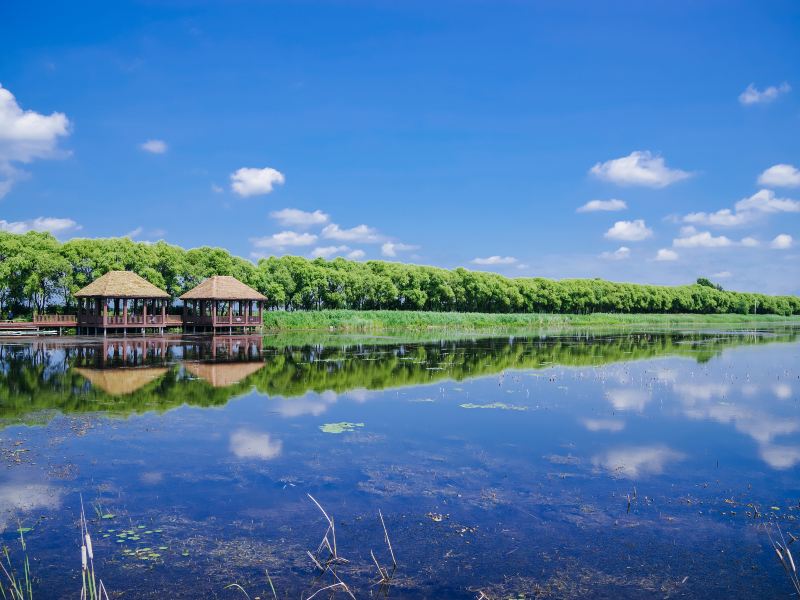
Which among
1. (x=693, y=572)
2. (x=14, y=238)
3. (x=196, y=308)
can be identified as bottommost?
(x=693, y=572)

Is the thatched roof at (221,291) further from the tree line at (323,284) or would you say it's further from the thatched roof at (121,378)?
the thatched roof at (121,378)

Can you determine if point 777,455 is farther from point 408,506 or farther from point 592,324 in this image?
point 592,324

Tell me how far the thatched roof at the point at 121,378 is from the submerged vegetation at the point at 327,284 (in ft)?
97.7

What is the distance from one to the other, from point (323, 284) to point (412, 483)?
61.5 metres

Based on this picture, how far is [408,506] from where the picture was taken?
866cm

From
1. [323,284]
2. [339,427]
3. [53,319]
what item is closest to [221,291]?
[53,319]

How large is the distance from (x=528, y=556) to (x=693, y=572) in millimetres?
1750

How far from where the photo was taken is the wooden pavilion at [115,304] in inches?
1705

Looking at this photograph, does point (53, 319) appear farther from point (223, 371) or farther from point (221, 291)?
point (223, 371)

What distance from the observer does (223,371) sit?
938 inches

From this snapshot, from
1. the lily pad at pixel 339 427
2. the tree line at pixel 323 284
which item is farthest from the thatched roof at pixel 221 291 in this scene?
the lily pad at pixel 339 427

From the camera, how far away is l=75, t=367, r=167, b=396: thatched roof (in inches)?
742

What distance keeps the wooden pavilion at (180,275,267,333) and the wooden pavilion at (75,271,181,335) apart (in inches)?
97.6

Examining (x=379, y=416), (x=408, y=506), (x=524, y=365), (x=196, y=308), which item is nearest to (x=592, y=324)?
(x=196, y=308)
